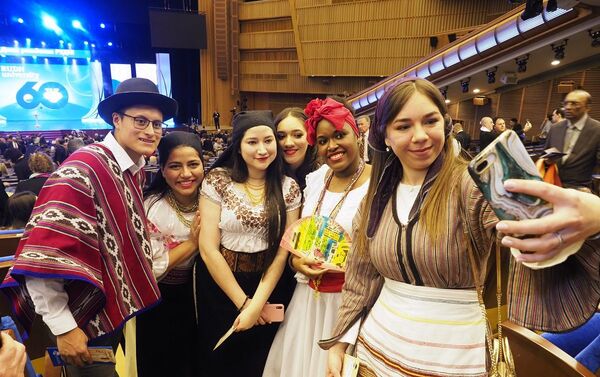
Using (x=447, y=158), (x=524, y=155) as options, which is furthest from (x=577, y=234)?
(x=447, y=158)

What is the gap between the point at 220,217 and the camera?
6.23 feet

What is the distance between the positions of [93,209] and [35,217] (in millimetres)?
185

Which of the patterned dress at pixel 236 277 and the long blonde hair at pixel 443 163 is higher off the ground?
the long blonde hair at pixel 443 163

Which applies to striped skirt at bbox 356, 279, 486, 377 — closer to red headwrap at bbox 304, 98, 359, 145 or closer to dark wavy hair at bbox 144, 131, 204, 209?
red headwrap at bbox 304, 98, 359, 145

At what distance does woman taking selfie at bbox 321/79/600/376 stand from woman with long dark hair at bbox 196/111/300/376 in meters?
0.77

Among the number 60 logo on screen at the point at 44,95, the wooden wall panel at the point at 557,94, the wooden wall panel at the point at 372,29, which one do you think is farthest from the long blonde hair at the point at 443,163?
the number 60 logo on screen at the point at 44,95

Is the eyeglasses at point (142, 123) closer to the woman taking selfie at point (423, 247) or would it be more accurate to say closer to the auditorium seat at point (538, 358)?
the woman taking selfie at point (423, 247)

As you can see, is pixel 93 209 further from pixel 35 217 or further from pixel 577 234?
pixel 577 234

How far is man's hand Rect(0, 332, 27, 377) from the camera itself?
908 millimetres

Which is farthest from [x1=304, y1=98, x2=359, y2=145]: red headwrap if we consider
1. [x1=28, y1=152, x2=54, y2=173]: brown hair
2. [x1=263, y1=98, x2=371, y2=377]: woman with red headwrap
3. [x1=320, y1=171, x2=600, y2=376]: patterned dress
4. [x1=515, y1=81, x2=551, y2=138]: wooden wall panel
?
[x1=515, y1=81, x2=551, y2=138]: wooden wall panel

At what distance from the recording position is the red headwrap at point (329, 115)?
1.76 metres

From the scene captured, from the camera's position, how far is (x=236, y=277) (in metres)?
1.94

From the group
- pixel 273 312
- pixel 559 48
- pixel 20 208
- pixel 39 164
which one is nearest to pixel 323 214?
pixel 273 312

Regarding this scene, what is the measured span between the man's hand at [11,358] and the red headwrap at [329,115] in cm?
137
